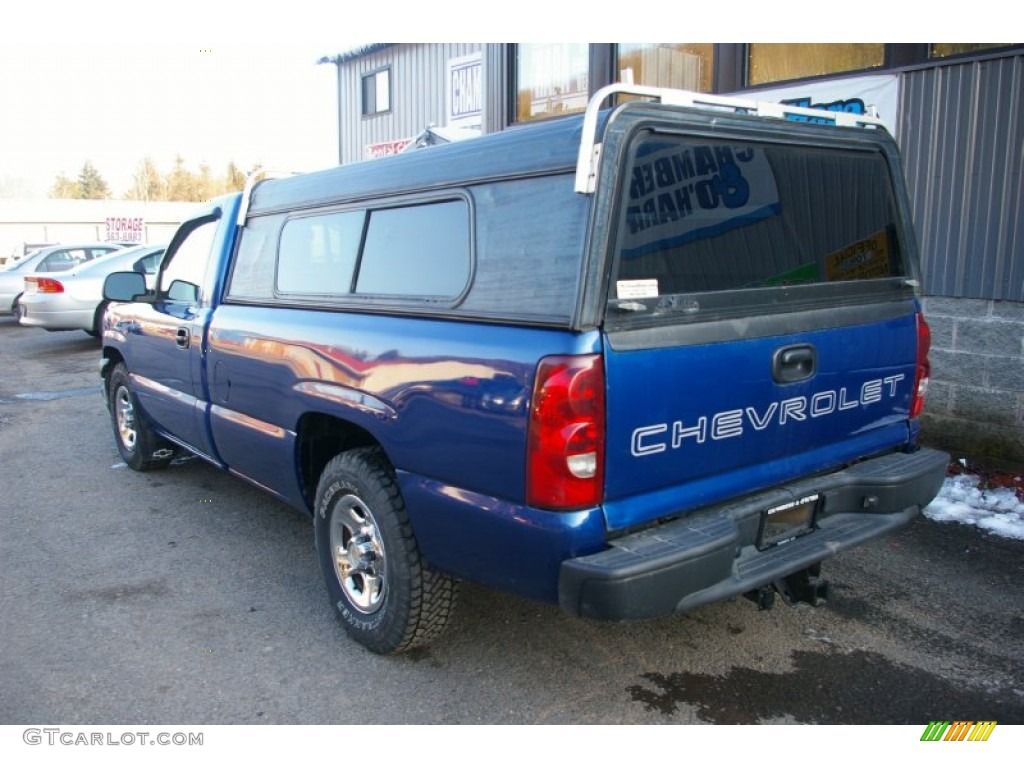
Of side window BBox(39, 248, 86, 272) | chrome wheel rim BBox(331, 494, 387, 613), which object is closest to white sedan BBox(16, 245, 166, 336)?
side window BBox(39, 248, 86, 272)

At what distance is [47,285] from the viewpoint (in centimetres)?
1260

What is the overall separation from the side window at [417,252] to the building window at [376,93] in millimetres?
12924

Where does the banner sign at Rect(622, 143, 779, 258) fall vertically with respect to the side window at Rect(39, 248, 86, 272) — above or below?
above

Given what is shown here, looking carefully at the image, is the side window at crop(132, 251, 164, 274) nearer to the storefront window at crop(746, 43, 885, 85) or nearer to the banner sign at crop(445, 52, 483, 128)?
the banner sign at crop(445, 52, 483, 128)

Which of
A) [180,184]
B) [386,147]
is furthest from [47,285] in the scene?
[180,184]

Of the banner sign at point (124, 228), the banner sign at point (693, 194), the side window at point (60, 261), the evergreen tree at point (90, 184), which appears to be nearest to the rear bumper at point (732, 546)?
the banner sign at point (693, 194)

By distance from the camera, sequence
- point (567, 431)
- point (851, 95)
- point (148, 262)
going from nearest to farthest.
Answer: point (567, 431), point (851, 95), point (148, 262)

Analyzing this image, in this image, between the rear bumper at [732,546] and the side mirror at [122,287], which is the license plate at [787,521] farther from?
the side mirror at [122,287]

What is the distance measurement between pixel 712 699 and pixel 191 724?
6.25 ft

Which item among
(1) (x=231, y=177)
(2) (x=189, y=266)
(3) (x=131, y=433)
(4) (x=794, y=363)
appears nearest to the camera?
(4) (x=794, y=363)

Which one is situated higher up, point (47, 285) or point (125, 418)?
point (47, 285)

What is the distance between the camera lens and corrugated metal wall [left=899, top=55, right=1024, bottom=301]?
18.7 feet

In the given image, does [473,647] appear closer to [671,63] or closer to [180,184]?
[671,63]

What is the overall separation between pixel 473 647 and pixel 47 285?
11660 millimetres
